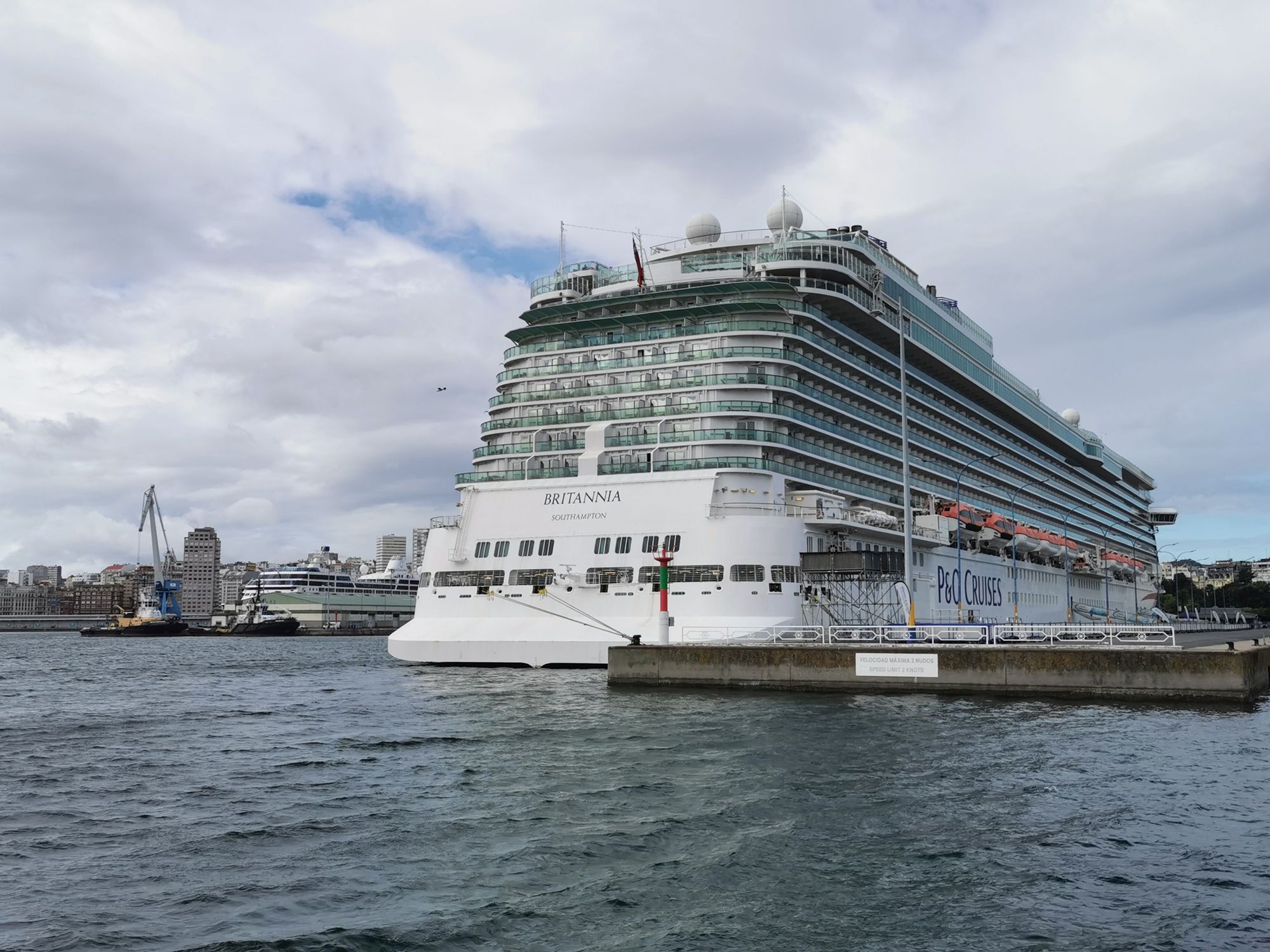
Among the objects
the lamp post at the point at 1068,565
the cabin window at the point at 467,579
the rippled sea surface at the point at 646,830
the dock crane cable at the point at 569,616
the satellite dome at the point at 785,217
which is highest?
the satellite dome at the point at 785,217

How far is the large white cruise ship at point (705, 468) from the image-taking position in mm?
42562

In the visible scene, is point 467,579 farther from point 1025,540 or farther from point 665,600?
point 1025,540

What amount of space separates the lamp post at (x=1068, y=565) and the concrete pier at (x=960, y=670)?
36.0 metres

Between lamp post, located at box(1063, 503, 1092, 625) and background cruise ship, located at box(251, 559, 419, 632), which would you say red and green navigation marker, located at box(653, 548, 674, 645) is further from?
background cruise ship, located at box(251, 559, 419, 632)

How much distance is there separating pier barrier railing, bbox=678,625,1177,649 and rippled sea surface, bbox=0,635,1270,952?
384cm

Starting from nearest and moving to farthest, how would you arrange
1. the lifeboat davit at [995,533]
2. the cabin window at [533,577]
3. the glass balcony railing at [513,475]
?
the cabin window at [533,577] < the glass balcony railing at [513,475] < the lifeboat davit at [995,533]

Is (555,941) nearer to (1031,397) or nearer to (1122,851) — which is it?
A: (1122,851)

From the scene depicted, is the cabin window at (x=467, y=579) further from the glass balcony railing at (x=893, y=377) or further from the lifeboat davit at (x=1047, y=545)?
the lifeboat davit at (x=1047, y=545)

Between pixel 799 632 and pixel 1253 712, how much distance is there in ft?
49.9

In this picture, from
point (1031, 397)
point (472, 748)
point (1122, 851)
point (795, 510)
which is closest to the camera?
point (1122, 851)

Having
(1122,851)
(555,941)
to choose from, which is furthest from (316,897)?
(1122,851)

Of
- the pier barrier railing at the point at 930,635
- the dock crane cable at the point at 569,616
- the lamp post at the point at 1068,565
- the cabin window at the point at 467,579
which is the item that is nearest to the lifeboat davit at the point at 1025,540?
the lamp post at the point at 1068,565

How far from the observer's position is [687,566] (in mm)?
41938

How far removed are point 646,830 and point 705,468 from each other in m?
27.9
